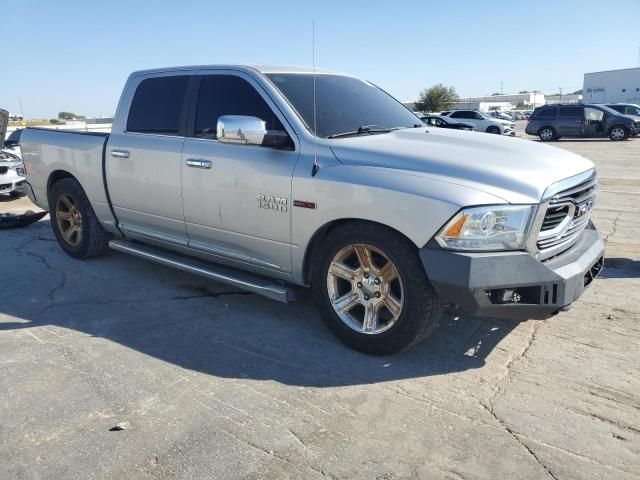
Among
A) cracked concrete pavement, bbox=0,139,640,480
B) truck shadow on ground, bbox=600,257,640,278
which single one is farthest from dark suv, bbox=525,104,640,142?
cracked concrete pavement, bbox=0,139,640,480

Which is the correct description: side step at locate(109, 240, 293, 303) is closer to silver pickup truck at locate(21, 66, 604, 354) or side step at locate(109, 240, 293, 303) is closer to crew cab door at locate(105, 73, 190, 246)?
silver pickup truck at locate(21, 66, 604, 354)

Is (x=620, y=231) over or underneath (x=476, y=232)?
underneath

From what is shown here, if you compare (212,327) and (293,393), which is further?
(212,327)

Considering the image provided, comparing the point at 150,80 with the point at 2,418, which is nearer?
the point at 2,418

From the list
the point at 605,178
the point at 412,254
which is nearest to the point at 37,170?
the point at 412,254

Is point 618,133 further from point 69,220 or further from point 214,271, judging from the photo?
point 214,271

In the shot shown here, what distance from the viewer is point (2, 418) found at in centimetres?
309

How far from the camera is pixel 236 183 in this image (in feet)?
13.8

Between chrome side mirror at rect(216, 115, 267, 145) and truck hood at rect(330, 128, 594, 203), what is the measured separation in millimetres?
529

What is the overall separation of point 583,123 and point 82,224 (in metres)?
24.7

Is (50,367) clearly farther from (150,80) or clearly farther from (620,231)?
(620,231)

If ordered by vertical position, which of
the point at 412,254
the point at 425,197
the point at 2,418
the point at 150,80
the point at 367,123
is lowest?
the point at 2,418

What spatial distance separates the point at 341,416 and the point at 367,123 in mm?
2336

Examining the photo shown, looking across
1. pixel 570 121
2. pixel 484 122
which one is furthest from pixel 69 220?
pixel 484 122
